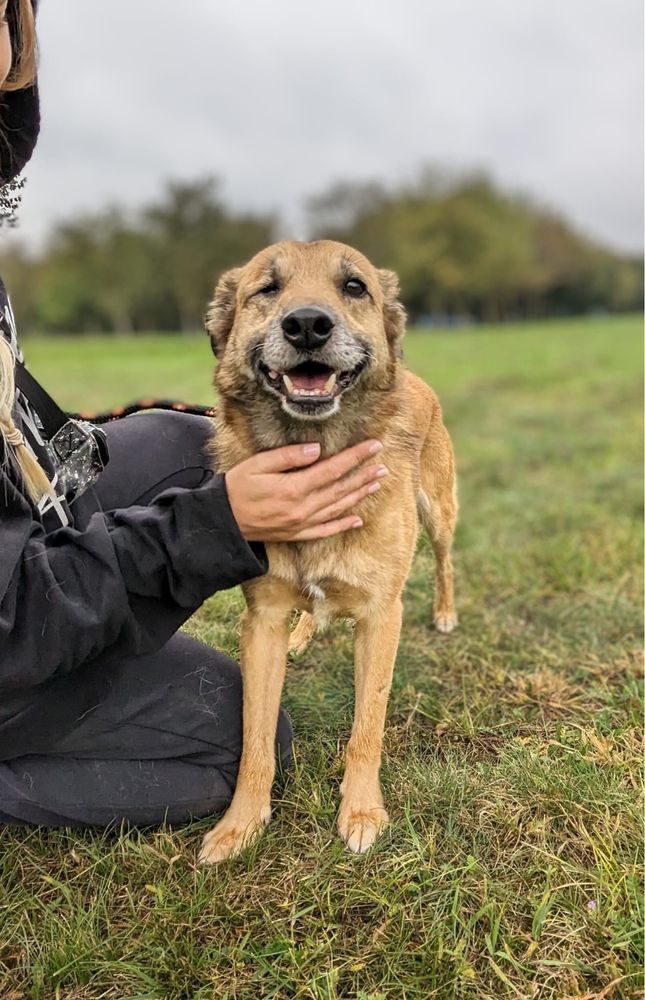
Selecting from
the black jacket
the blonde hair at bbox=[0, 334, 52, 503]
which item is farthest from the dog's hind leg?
the blonde hair at bbox=[0, 334, 52, 503]

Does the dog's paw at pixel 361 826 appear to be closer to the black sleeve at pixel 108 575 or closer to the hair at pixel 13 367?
the black sleeve at pixel 108 575

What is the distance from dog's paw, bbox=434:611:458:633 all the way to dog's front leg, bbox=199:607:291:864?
1.29 metres

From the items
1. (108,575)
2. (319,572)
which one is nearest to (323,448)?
(319,572)

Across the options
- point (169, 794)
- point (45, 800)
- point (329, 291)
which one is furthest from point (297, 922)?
point (329, 291)

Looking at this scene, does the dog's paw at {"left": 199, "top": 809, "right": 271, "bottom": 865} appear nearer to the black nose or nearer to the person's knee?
the person's knee

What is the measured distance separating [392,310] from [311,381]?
0.60 meters

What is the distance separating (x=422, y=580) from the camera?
4.05 meters

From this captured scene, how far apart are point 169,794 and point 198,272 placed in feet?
129

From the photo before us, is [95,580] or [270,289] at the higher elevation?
[270,289]

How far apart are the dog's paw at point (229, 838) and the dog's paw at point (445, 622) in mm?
1488

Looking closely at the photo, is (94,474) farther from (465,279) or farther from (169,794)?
(465,279)

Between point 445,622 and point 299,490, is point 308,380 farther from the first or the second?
point 445,622

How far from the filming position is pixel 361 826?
86.1 inches

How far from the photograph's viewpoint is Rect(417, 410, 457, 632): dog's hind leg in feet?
10.8
